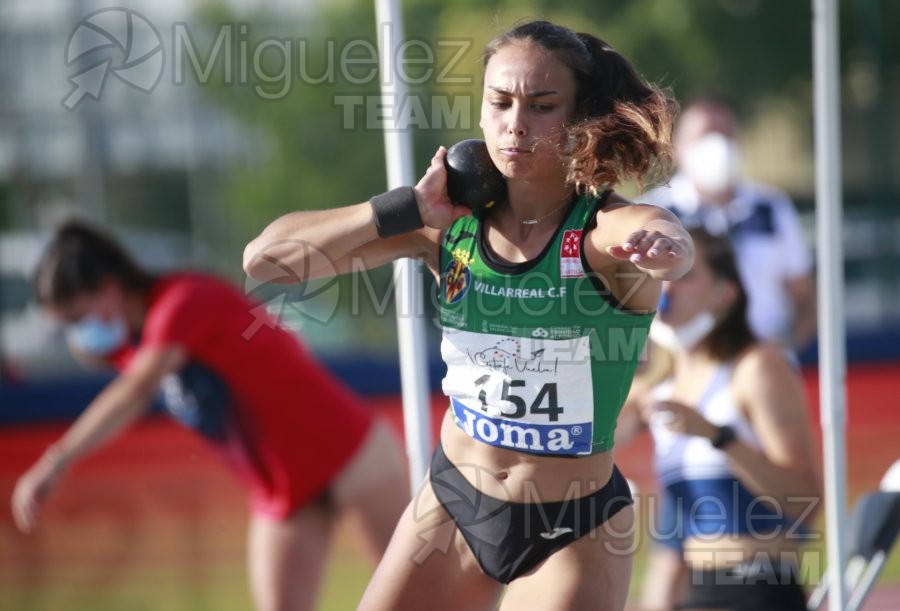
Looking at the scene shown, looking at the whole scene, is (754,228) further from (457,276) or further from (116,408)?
(457,276)

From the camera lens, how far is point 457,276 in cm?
283

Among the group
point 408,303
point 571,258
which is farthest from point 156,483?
point 571,258

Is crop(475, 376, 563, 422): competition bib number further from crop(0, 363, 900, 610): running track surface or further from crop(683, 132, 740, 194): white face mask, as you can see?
crop(0, 363, 900, 610): running track surface

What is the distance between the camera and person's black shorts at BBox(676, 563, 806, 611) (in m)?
3.81

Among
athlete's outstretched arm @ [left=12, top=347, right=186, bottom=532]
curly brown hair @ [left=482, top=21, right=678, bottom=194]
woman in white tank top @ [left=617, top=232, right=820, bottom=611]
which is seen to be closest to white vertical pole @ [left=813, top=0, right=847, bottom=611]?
woman in white tank top @ [left=617, top=232, right=820, bottom=611]

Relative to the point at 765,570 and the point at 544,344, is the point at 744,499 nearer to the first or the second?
the point at 765,570

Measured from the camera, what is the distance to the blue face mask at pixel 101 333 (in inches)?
181

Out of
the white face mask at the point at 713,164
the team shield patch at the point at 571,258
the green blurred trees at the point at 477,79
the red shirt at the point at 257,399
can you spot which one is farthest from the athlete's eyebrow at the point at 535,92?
the green blurred trees at the point at 477,79

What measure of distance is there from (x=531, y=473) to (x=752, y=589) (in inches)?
54.0

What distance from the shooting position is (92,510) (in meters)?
7.78

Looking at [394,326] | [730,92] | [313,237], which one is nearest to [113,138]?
[394,326]

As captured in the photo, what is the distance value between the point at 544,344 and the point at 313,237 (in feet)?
1.97

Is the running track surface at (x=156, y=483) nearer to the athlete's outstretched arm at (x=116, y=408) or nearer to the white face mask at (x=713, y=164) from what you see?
the white face mask at (x=713, y=164)

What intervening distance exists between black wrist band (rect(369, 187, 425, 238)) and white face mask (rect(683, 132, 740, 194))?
3.53m
